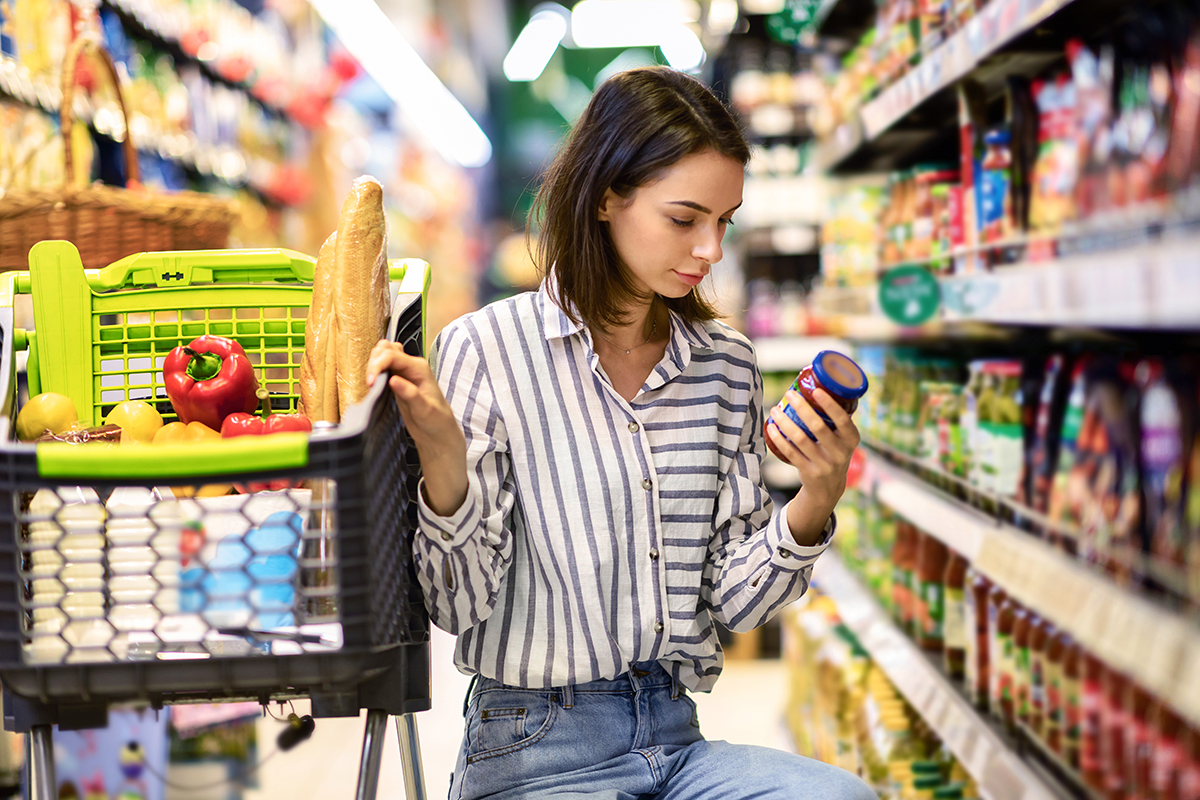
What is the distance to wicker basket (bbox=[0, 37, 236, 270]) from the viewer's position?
77.4 inches

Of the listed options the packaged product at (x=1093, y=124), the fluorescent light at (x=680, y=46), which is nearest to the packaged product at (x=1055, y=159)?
the packaged product at (x=1093, y=124)

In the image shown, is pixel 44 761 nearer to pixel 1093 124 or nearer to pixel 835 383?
pixel 835 383

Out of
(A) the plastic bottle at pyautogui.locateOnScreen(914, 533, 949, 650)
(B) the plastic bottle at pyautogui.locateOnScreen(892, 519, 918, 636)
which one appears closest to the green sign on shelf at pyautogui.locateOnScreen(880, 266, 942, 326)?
(A) the plastic bottle at pyautogui.locateOnScreen(914, 533, 949, 650)

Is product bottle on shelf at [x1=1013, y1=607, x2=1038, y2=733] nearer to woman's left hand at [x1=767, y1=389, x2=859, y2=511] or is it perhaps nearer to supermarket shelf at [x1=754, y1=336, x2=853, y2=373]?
woman's left hand at [x1=767, y1=389, x2=859, y2=511]

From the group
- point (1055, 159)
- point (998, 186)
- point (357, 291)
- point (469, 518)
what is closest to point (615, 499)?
point (469, 518)

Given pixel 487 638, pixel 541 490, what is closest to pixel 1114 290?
pixel 541 490

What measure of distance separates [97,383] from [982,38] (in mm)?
1429

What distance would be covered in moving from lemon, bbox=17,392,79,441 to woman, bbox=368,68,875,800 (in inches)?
18.2

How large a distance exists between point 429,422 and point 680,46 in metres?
11.6

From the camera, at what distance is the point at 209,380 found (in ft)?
4.53

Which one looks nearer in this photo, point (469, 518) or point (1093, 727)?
point (469, 518)

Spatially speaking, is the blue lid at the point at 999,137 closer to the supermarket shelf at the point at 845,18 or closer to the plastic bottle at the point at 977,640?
the plastic bottle at the point at 977,640

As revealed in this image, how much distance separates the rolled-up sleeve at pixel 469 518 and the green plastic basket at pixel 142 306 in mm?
126

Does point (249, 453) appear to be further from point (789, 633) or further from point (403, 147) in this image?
point (403, 147)
